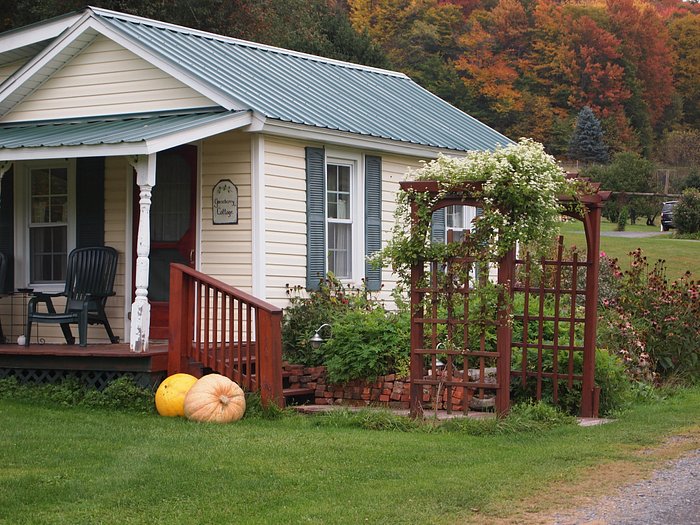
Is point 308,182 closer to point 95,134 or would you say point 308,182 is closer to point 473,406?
point 95,134

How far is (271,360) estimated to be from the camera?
10180 millimetres

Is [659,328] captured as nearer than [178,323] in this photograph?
No

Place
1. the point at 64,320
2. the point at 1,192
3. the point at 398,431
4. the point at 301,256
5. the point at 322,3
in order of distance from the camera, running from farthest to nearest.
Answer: the point at 322,3 → the point at 1,192 → the point at 301,256 → the point at 64,320 → the point at 398,431

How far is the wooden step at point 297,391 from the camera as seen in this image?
11091mm

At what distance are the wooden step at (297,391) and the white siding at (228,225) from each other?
1316 millimetres

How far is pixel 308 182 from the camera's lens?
1258 centimetres

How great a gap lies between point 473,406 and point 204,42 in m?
6.44

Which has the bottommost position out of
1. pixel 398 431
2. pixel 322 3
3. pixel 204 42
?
pixel 398 431

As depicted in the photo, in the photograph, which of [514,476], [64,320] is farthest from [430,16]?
[514,476]

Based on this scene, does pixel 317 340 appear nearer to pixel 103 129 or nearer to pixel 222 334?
pixel 222 334

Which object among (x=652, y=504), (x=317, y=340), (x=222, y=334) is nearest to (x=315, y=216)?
(x=317, y=340)

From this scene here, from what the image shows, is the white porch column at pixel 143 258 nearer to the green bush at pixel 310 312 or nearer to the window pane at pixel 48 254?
the green bush at pixel 310 312

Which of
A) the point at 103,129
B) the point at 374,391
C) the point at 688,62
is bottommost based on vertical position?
the point at 374,391

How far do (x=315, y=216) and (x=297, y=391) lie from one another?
241 centimetres
